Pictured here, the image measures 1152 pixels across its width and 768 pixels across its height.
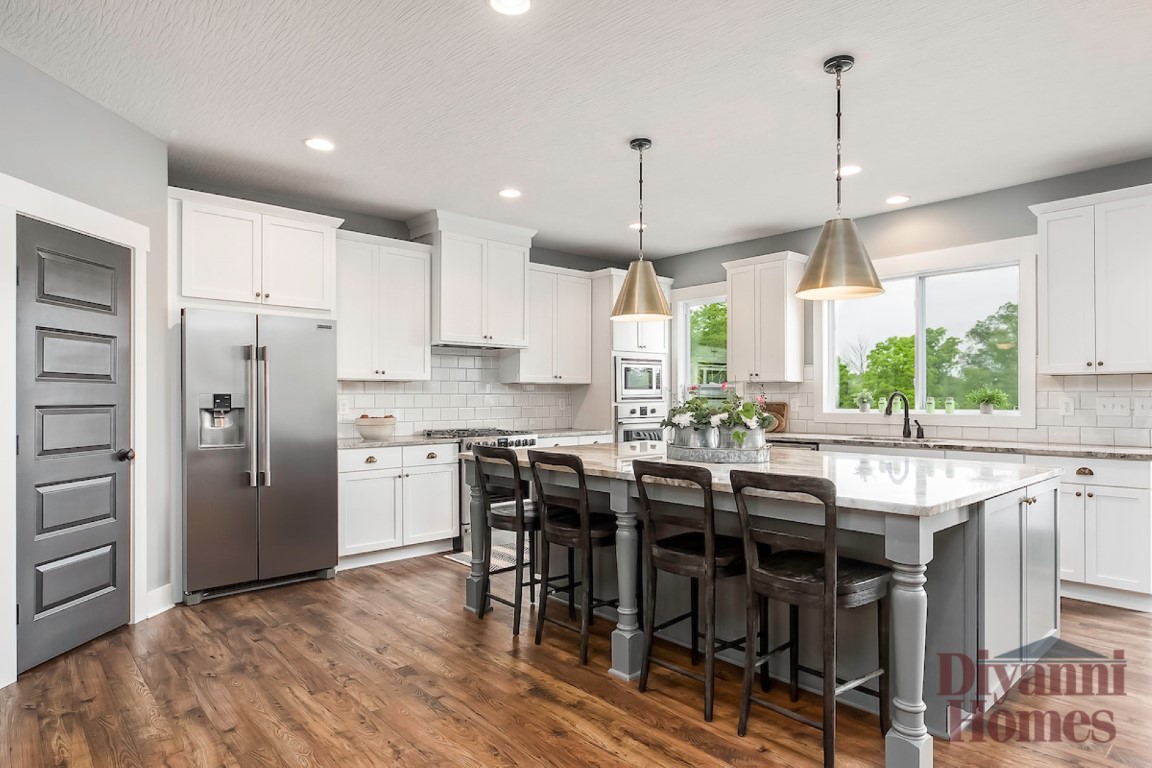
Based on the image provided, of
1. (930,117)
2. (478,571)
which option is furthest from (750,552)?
(930,117)

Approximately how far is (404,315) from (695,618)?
11.1 ft

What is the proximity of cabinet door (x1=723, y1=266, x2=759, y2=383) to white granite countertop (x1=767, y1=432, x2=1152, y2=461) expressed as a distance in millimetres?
732

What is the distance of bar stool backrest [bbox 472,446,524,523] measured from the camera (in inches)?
136

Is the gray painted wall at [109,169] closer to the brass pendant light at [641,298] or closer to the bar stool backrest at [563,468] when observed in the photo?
the bar stool backrest at [563,468]

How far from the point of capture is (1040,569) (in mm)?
2873

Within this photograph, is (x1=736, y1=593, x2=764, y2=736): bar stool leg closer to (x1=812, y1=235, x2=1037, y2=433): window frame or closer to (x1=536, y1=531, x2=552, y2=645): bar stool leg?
(x1=536, y1=531, x2=552, y2=645): bar stool leg

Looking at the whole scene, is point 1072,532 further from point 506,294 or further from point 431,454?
point 506,294

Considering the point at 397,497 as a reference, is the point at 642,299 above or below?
above

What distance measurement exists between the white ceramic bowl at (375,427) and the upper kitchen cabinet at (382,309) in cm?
31

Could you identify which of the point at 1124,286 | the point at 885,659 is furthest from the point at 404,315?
the point at 1124,286

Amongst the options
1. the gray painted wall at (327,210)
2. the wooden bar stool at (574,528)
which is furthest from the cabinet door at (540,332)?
the wooden bar stool at (574,528)

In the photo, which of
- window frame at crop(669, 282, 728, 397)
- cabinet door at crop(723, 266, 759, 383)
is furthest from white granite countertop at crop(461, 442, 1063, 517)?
window frame at crop(669, 282, 728, 397)

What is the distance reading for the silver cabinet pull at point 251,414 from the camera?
4152mm

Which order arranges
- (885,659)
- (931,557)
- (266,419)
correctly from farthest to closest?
(266,419), (885,659), (931,557)
